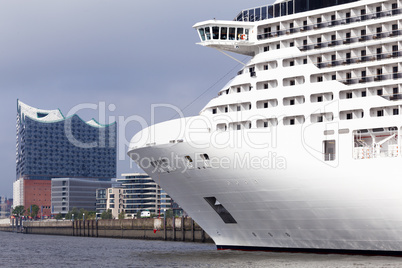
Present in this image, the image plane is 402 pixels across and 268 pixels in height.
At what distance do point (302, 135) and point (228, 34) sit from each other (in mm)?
8775

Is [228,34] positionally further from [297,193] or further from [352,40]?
[297,193]

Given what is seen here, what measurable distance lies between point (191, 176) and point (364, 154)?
33.6 feet

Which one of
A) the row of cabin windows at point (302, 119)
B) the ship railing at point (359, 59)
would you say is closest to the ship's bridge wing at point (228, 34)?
the ship railing at point (359, 59)

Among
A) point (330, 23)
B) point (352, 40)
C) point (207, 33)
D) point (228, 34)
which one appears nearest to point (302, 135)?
point (352, 40)

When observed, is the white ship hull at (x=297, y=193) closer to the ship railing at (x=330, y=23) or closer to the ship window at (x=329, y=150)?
the ship window at (x=329, y=150)

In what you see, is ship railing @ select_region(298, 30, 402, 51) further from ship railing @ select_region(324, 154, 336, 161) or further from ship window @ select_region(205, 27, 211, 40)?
ship railing @ select_region(324, 154, 336, 161)

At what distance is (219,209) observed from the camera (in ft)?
125

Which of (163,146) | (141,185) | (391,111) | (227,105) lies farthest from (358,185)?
(141,185)

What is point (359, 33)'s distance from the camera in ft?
111

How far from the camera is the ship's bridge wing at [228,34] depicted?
3722 centimetres

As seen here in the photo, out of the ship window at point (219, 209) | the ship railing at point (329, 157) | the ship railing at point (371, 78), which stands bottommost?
the ship window at point (219, 209)

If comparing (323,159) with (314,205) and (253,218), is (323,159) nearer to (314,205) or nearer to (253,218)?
(314,205)

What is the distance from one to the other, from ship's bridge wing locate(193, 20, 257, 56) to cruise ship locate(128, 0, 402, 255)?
57mm

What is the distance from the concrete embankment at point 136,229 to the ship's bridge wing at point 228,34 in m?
32.8
